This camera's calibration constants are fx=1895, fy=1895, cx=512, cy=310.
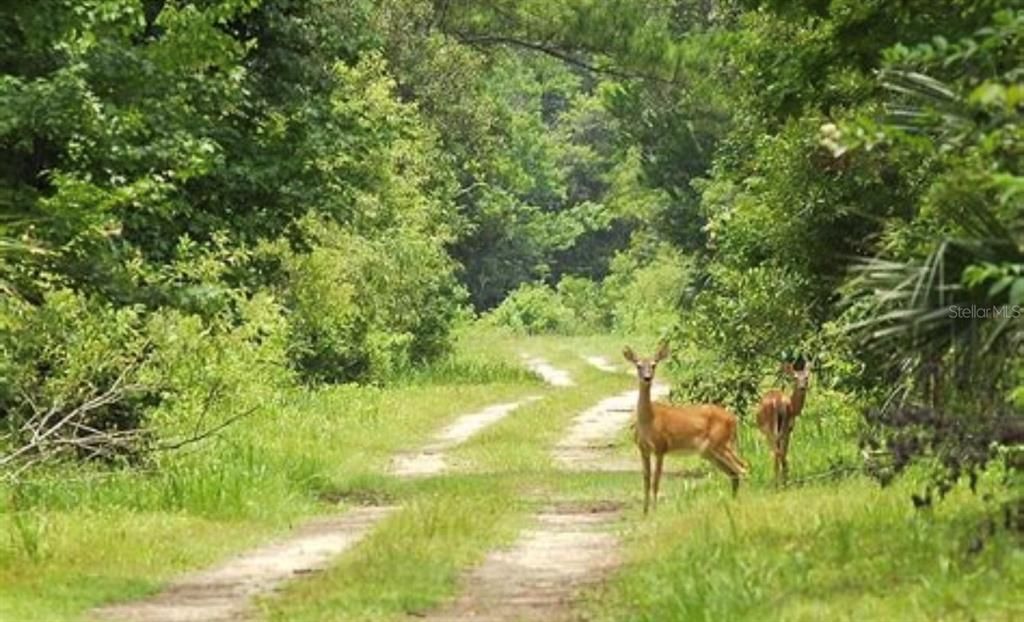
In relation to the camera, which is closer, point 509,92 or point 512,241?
point 512,241

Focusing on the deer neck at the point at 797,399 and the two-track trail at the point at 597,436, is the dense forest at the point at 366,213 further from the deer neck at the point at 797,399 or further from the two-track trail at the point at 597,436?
the two-track trail at the point at 597,436

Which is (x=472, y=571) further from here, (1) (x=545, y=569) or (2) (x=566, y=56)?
(2) (x=566, y=56)

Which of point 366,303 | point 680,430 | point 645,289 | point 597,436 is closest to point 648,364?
point 680,430

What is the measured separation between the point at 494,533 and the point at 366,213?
78.5ft

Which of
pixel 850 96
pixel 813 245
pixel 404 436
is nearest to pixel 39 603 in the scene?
pixel 850 96

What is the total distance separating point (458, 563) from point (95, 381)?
788 cm

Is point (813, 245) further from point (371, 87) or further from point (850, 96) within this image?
point (371, 87)

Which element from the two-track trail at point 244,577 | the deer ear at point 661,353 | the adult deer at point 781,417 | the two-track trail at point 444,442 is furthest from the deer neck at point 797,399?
the two-track trail at point 444,442

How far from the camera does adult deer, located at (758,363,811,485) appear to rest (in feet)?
67.6

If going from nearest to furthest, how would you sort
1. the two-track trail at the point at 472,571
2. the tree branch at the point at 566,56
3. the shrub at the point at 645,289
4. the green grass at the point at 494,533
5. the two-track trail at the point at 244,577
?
the green grass at the point at 494,533
the two-track trail at the point at 472,571
the two-track trail at the point at 244,577
the tree branch at the point at 566,56
the shrub at the point at 645,289

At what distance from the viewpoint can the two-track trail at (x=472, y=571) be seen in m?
12.5

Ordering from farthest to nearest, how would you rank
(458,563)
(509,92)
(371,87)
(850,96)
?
(509,92), (371,87), (850,96), (458,563)

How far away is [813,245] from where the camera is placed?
75.9 ft

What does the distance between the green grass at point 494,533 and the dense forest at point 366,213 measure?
0.50 metres
